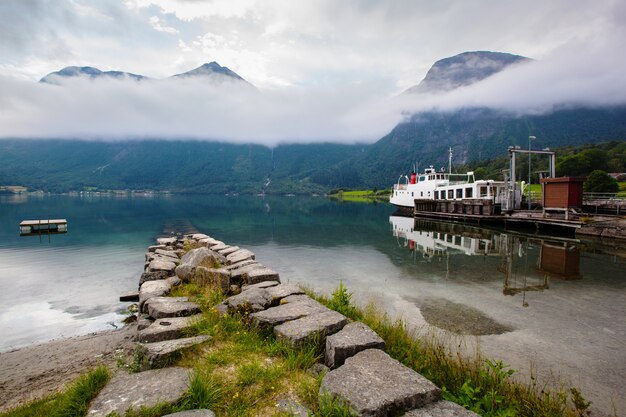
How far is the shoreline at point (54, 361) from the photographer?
6.18m

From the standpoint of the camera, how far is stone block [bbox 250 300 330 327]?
630 centimetres

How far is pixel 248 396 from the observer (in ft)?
14.0

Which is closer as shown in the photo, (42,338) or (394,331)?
(394,331)

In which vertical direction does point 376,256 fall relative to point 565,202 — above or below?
below

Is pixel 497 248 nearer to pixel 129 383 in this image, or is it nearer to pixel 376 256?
pixel 376 256

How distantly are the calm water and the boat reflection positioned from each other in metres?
0.07

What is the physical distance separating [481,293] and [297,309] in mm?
9489

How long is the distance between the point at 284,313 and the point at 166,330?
217cm

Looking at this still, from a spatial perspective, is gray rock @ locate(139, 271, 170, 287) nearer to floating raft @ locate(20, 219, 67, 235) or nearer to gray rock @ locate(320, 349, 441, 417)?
gray rock @ locate(320, 349, 441, 417)

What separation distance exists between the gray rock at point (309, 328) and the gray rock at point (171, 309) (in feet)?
7.92

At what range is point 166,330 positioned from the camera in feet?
19.3

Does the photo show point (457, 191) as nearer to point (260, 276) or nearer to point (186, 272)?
point (260, 276)

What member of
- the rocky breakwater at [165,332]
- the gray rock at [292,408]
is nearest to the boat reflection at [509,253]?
the rocky breakwater at [165,332]

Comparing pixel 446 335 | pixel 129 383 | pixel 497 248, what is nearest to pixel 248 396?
pixel 129 383
